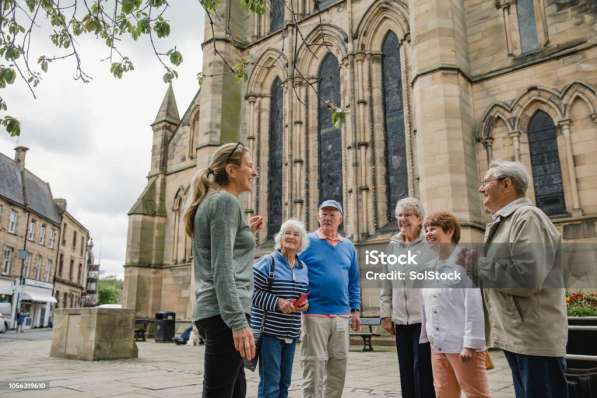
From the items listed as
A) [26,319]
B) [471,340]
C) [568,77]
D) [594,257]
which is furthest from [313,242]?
[26,319]

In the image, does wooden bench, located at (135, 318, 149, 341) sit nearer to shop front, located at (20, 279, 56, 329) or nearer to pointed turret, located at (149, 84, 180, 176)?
pointed turret, located at (149, 84, 180, 176)

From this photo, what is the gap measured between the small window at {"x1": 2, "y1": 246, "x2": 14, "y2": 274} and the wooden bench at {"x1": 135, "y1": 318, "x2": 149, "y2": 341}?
766 inches

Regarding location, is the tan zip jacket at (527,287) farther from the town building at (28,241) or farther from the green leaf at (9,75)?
the town building at (28,241)

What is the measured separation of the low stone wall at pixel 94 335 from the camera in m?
8.02

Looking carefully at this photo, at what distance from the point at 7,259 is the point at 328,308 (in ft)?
110

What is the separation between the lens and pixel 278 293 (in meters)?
3.41

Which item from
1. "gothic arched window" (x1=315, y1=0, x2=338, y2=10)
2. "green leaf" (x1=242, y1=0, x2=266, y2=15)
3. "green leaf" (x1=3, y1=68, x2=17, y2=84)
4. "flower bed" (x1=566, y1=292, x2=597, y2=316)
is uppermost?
"gothic arched window" (x1=315, y1=0, x2=338, y2=10)

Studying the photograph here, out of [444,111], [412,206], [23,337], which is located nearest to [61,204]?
[23,337]

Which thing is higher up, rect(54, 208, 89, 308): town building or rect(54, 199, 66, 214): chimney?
rect(54, 199, 66, 214): chimney

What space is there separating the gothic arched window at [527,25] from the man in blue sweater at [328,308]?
855 cm

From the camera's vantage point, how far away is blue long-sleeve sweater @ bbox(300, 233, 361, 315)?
11.5ft

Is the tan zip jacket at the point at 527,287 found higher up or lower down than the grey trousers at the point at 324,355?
higher up

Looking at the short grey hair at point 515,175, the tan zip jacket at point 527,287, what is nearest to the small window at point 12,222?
the short grey hair at point 515,175

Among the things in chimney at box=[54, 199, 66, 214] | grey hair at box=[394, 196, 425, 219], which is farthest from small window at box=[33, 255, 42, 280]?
grey hair at box=[394, 196, 425, 219]
